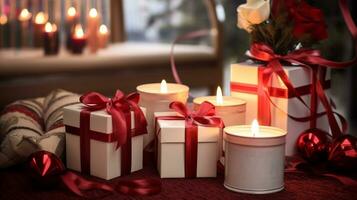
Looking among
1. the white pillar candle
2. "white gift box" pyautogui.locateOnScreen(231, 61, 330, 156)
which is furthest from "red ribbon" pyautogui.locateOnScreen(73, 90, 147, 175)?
"white gift box" pyautogui.locateOnScreen(231, 61, 330, 156)

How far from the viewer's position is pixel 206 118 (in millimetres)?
1205

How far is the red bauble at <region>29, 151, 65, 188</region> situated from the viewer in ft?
3.74

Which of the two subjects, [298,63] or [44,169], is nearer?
[44,169]

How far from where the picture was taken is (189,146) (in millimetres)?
1191

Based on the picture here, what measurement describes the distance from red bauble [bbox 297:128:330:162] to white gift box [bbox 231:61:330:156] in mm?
40

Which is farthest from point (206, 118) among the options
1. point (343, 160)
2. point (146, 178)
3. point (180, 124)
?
point (343, 160)

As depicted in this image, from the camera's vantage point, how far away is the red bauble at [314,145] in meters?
1.30

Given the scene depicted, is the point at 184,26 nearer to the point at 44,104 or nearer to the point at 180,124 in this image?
the point at 44,104

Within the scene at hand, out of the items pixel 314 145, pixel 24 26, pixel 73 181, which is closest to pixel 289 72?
pixel 314 145

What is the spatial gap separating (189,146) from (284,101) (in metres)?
0.27

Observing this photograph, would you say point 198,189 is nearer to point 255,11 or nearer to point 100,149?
point 100,149

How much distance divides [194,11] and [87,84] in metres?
0.85

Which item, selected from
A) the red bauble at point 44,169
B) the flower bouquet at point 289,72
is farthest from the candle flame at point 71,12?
the red bauble at point 44,169

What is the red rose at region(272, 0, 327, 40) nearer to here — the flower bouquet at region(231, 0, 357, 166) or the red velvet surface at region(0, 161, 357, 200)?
the flower bouquet at region(231, 0, 357, 166)
